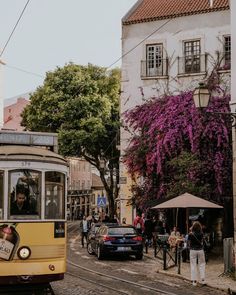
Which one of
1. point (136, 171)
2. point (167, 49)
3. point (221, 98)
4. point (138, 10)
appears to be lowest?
point (136, 171)

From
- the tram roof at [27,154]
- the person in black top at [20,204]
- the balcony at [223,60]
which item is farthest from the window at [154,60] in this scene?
the person in black top at [20,204]

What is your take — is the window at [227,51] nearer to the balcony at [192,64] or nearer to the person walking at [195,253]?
the balcony at [192,64]

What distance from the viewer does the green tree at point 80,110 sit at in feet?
151

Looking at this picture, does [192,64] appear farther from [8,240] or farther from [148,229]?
[8,240]

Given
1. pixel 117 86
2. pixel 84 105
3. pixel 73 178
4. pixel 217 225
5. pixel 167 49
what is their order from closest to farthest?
pixel 217 225, pixel 167 49, pixel 84 105, pixel 117 86, pixel 73 178

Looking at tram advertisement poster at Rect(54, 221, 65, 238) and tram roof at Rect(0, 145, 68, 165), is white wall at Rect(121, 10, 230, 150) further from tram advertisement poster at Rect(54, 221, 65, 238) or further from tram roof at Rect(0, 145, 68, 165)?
tram advertisement poster at Rect(54, 221, 65, 238)

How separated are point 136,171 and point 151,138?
1.97 metres

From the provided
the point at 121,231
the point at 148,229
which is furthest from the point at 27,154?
the point at 148,229

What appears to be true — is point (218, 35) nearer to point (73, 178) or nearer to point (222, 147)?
point (222, 147)

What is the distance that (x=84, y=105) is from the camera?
151 feet

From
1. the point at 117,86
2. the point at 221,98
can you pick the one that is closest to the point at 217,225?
the point at 221,98

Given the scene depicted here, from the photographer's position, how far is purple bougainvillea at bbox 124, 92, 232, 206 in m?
25.4

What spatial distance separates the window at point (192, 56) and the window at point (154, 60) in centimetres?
142

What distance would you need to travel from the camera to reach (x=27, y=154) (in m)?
11.6
